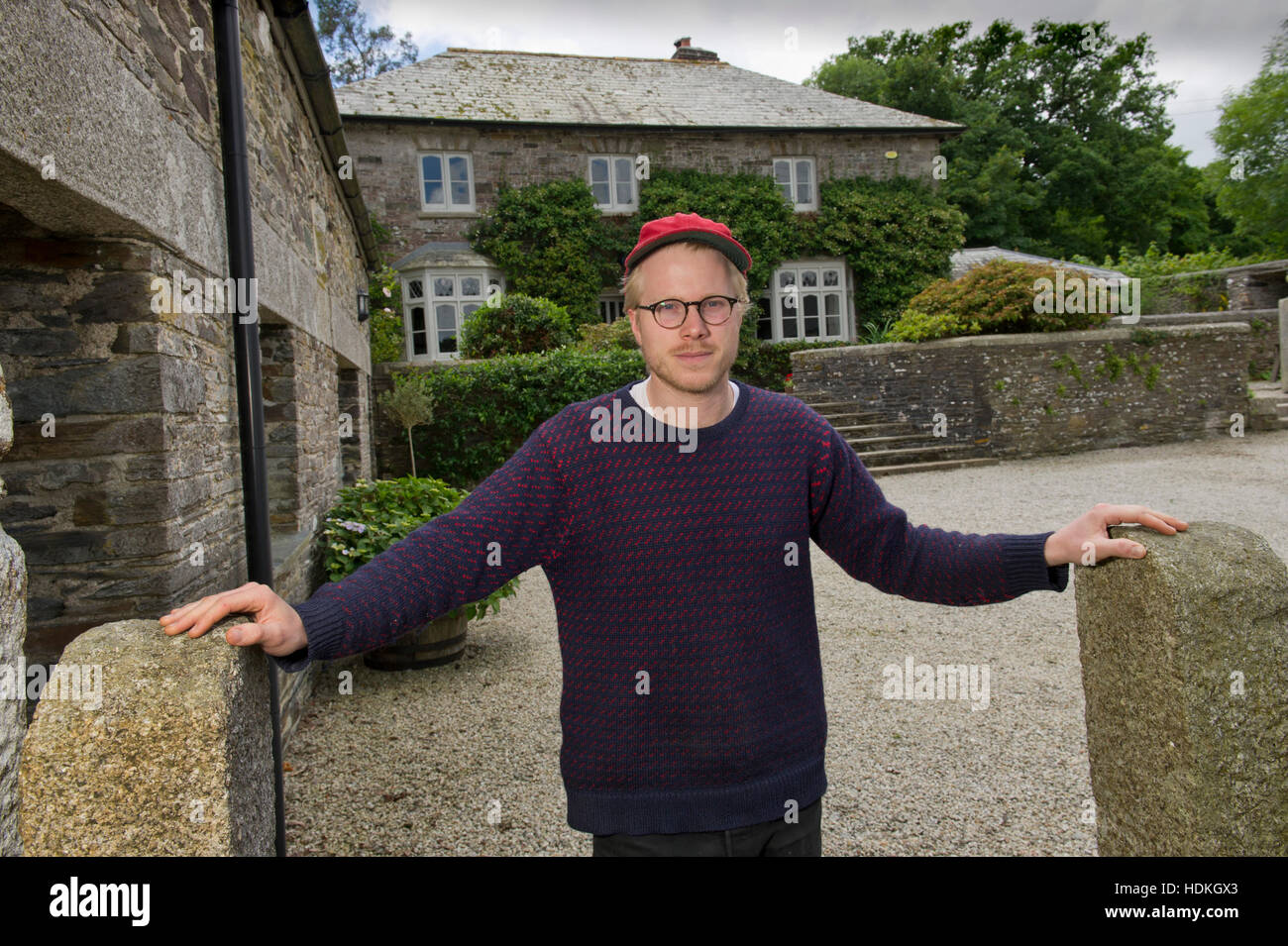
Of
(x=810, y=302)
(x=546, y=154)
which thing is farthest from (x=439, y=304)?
(x=810, y=302)

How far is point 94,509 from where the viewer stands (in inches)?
Result: 112

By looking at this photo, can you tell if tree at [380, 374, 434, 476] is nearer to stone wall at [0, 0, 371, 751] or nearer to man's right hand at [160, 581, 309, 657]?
stone wall at [0, 0, 371, 751]

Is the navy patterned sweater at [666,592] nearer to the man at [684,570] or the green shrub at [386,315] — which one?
the man at [684,570]

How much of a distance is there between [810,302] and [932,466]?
9.31 metres

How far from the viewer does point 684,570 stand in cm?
175

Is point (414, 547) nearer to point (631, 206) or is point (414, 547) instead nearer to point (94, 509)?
point (94, 509)

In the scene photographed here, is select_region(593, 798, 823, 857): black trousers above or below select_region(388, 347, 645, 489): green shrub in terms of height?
below

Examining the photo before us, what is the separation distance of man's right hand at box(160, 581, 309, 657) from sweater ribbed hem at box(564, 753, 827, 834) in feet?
2.21

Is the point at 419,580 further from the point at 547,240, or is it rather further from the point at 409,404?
the point at 547,240

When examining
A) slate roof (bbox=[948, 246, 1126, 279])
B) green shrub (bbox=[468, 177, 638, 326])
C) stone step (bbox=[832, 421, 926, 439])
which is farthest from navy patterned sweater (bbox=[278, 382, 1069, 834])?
slate roof (bbox=[948, 246, 1126, 279])

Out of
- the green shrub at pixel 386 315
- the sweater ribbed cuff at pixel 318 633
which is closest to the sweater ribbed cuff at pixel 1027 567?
the sweater ribbed cuff at pixel 318 633

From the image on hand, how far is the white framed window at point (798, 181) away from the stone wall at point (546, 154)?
0.20 metres

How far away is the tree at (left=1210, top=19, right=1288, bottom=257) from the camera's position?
26.9m

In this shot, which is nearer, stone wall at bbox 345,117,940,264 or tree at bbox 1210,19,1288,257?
stone wall at bbox 345,117,940,264
